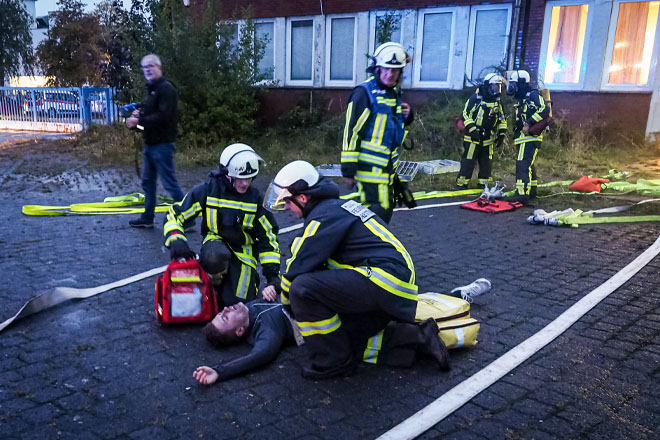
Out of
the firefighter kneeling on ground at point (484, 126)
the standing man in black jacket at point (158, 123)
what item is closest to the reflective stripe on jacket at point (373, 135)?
the standing man in black jacket at point (158, 123)

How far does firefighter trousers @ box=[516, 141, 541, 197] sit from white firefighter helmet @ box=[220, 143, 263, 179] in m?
6.25

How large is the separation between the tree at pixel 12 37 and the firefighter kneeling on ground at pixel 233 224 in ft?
108

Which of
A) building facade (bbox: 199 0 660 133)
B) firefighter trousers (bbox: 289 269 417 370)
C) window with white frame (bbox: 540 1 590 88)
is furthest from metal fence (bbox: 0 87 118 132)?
firefighter trousers (bbox: 289 269 417 370)

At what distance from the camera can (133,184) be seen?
11.3m

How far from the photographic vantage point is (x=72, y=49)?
118ft

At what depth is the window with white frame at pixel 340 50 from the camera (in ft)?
59.3

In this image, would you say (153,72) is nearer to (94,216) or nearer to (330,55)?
(94,216)

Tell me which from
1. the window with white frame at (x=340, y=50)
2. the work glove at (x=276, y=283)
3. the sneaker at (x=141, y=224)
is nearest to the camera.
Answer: the work glove at (x=276, y=283)

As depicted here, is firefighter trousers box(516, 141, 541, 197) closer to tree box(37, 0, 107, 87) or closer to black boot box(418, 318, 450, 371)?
black boot box(418, 318, 450, 371)

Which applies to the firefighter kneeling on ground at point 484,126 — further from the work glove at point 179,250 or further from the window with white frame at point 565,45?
the work glove at point 179,250

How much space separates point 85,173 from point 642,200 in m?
11.3

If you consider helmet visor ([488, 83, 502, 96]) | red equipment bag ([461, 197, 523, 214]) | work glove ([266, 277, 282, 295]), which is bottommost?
red equipment bag ([461, 197, 523, 214])

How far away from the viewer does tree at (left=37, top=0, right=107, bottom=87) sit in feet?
116

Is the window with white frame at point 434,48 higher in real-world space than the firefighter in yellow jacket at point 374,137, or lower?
higher
